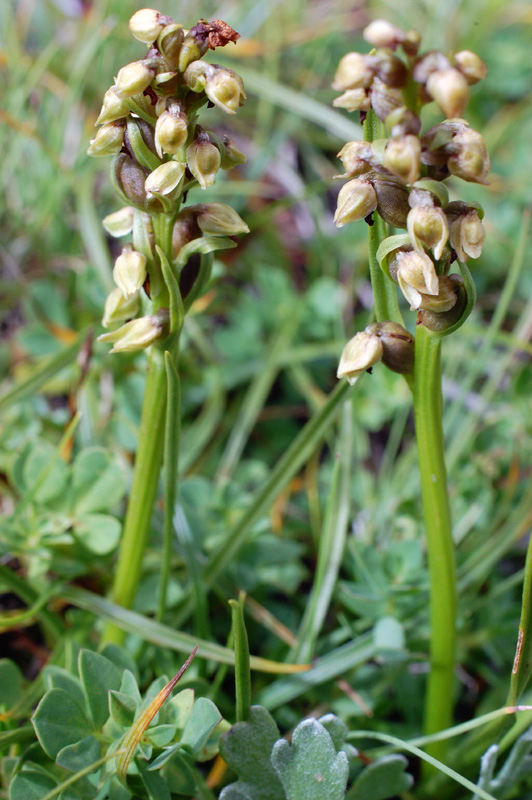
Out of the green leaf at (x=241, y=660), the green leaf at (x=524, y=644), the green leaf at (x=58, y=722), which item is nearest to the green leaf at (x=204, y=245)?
the green leaf at (x=241, y=660)

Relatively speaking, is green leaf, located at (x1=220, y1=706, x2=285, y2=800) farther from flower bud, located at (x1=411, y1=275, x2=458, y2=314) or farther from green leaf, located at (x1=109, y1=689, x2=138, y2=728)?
flower bud, located at (x1=411, y1=275, x2=458, y2=314)

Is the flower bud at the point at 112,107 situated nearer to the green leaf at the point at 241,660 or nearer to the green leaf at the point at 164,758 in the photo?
the green leaf at the point at 241,660

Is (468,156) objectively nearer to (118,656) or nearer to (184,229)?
(184,229)

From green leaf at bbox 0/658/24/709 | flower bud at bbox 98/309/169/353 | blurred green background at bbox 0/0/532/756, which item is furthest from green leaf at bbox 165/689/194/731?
flower bud at bbox 98/309/169/353

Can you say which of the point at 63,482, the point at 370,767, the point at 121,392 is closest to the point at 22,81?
the point at 121,392

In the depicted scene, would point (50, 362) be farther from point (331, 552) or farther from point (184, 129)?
point (184, 129)

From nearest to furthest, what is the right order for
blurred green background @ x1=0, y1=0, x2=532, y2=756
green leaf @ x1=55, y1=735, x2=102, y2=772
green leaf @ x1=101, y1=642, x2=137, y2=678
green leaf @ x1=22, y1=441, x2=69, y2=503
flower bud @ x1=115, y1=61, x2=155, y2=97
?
flower bud @ x1=115, y1=61, x2=155, y2=97 < green leaf @ x1=55, y1=735, x2=102, y2=772 < green leaf @ x1=101, y1=642, x2=137, y2=678 < green leaf @ x1=22, y1=441, x2=69, y2=503 < blurred green background @ x1=0, y1=0, x2=532, y2=756
